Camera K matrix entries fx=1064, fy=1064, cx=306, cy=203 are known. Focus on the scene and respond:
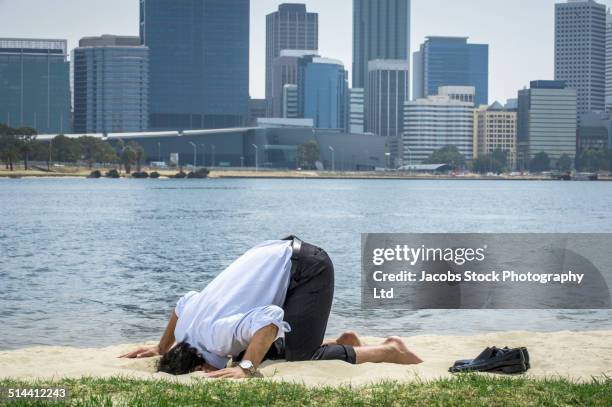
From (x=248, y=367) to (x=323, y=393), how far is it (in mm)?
792

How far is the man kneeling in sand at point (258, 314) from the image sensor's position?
289 inches

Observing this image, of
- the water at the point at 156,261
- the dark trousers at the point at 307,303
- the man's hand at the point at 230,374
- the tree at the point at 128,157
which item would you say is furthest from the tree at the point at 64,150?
the man's hand at the point at 230,374

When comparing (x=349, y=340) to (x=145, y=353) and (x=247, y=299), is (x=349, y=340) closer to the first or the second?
(x=247, y=299)

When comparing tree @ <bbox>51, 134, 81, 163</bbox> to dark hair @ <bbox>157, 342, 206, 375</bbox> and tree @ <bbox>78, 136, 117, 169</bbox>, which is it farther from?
dark hair @ <bbox>157, 342, 206, 375</bbox>

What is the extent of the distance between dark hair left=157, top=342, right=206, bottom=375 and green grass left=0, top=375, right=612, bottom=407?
0.68m

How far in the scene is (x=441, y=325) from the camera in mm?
14961

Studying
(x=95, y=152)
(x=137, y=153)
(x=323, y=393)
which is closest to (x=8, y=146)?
(x=95, y=152)

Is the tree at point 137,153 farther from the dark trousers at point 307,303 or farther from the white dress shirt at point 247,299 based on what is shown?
the white dress shirt at point 247,299

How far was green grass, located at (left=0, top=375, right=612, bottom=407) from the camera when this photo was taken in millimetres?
6363

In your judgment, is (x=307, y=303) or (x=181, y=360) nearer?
(x=307, y=303)

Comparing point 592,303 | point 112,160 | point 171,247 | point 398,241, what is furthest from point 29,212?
point 112,160

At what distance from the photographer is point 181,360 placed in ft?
25.4

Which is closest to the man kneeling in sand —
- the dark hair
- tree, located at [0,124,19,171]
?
the dark hair

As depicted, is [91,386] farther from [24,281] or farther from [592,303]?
[24,281]
